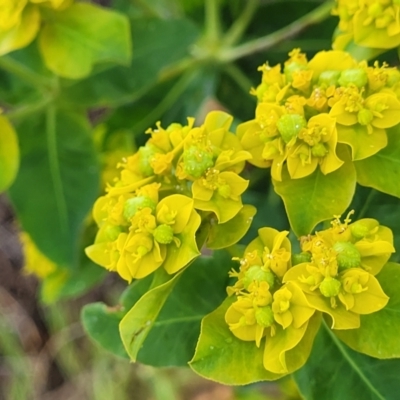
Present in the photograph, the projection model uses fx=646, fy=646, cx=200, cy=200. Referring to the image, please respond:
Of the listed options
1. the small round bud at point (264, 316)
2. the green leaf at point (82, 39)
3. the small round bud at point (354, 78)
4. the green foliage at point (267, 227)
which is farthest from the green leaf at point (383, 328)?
the green leaf at point (82, 39)

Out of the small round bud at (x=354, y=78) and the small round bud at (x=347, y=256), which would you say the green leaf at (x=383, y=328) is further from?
the small round bud at (x=354, y=78)

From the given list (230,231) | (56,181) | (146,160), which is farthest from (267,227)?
(56,181)

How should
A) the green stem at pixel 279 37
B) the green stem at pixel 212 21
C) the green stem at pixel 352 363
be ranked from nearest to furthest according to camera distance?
the green stem at pixel 352 363 < the green stem at pixel 279 37 < the green stem at pixel 212 21

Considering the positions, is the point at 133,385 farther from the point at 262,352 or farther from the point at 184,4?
the point at 262,352

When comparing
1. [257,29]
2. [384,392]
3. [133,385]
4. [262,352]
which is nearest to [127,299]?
[262,352]

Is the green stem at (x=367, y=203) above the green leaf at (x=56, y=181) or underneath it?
above
